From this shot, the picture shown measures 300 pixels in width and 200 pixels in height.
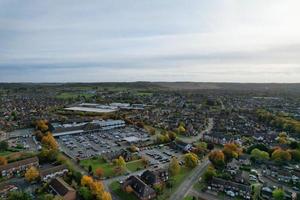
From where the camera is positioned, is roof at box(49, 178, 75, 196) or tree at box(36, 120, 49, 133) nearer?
roof at box(49, 178, 75, 196)

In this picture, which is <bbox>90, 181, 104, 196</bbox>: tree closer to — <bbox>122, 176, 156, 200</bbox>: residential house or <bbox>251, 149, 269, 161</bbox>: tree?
<bbox>122, 176, 156, 200</bbox>: residential house


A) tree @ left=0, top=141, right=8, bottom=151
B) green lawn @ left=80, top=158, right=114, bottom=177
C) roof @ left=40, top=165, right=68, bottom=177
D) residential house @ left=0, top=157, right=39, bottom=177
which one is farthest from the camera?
tree @ left=0, top=141, right=8, bottom=151

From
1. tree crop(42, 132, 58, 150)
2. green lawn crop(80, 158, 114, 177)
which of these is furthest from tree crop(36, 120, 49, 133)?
green lawn crop(80, 158, 114, 177)

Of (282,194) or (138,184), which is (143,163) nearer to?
(138,184)

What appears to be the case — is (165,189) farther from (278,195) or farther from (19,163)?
(19,163)

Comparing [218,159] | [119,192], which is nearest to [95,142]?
[119,192]

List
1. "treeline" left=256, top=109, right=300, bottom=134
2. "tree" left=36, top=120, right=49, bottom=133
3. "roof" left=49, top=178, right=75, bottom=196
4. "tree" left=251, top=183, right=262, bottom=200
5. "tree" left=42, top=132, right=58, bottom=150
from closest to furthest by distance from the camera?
"roof" left=49, top=178, right=75, bottom=196 → "tree" left=251, top=183, right=262, bottom=200 → "tree" left=42, top=132, right=58, bottom=150 → "tree" left=36, top=120, right=49, bottom=133 → "treeline" left=256, top=109, right=300, bottom=134

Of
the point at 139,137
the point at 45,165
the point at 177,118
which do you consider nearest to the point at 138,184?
the point at 45,165

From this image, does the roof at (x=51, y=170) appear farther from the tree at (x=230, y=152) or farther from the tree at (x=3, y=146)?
the tree at (x=230, y=152)
